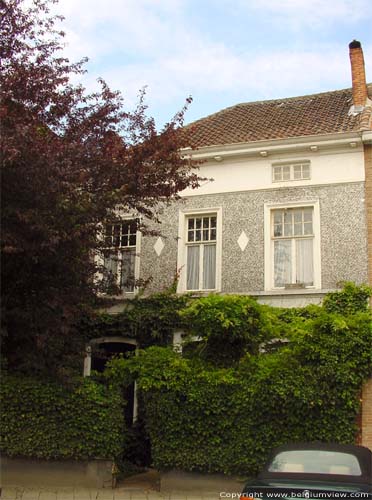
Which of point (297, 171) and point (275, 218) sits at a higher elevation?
point (297, 171)

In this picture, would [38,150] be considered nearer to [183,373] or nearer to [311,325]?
[183,373]

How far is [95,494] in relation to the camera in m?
11.7

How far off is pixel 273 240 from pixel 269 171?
193 centimetres

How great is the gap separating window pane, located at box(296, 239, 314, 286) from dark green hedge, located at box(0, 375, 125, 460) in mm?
5692

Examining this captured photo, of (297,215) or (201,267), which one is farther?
(201,267)

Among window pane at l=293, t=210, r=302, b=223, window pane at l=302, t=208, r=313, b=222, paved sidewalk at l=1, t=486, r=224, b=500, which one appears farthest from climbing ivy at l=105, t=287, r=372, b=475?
window pane at l=293, t=210, r=302, b=223

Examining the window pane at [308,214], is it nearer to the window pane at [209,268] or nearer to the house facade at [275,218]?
the house facade at [275,218]

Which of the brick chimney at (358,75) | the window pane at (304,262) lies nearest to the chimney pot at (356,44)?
the brick chimney at (358,75)

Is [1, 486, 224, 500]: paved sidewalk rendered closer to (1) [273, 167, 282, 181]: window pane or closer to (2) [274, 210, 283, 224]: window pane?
(2) [274, 210, 283, 224]: window pane

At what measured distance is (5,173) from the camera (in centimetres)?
1049

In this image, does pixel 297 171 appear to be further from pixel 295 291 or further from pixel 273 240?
pixel 295 291

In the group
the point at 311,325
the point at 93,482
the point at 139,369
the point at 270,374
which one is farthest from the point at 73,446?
the point at 311,325

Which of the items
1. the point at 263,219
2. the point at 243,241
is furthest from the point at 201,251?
the point at 263,219

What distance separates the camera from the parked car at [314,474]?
22.9 ft
